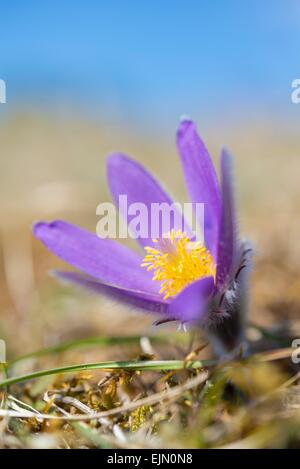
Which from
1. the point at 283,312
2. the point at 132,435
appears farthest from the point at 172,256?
the point at 283,312

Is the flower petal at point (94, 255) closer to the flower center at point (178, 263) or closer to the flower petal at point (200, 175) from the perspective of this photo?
the flower center at point (178, 263)

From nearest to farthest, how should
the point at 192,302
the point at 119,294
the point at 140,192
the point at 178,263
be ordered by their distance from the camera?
the point at 192,302 < the point at 119,294 < the point at 178,263 < the point at 140,192

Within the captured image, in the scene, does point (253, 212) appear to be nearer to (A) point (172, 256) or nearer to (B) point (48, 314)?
(B) point (48, 314)

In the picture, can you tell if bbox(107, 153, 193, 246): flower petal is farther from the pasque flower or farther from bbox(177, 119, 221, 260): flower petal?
bbox(177, 119, 221, 260): flower petal

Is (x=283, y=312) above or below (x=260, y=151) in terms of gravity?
below

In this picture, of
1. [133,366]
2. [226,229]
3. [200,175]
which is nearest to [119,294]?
[133,366]

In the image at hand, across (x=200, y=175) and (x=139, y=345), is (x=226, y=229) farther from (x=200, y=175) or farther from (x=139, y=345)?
(x=139, y=345)

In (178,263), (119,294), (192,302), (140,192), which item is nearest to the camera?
(192,302)
